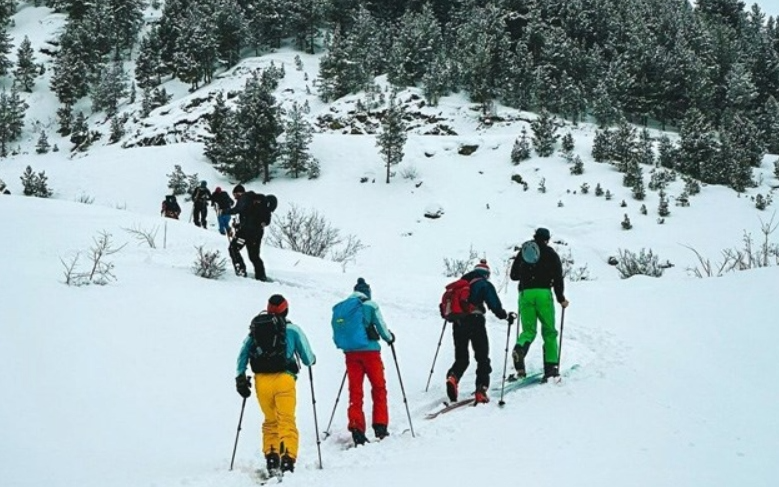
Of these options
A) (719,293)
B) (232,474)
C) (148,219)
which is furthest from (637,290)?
(148,219)

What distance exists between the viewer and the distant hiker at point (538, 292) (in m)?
6.69

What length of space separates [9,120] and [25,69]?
430 inches

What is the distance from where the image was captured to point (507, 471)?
4094mm

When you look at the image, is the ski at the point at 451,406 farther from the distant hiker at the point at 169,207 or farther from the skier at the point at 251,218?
the distant hiker at the point at 169,207

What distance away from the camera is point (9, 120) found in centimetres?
4659

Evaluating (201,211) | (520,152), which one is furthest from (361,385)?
(520,152)

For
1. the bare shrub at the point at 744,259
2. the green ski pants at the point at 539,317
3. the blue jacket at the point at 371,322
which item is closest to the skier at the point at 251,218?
the blue jacket at the point at 371,322

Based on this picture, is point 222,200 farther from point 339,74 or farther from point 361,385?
point 339,74

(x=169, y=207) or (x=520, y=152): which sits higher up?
(x=520, y=152)

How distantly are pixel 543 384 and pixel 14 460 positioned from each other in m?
5.41

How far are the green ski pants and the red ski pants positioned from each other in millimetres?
2047

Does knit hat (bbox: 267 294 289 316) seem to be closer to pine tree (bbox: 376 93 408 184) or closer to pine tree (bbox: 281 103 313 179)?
pine tree (bbox: 376 93 408 184)

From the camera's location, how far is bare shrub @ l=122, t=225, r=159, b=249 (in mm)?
13172

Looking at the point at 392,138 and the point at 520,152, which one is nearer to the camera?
the point at 520,152
